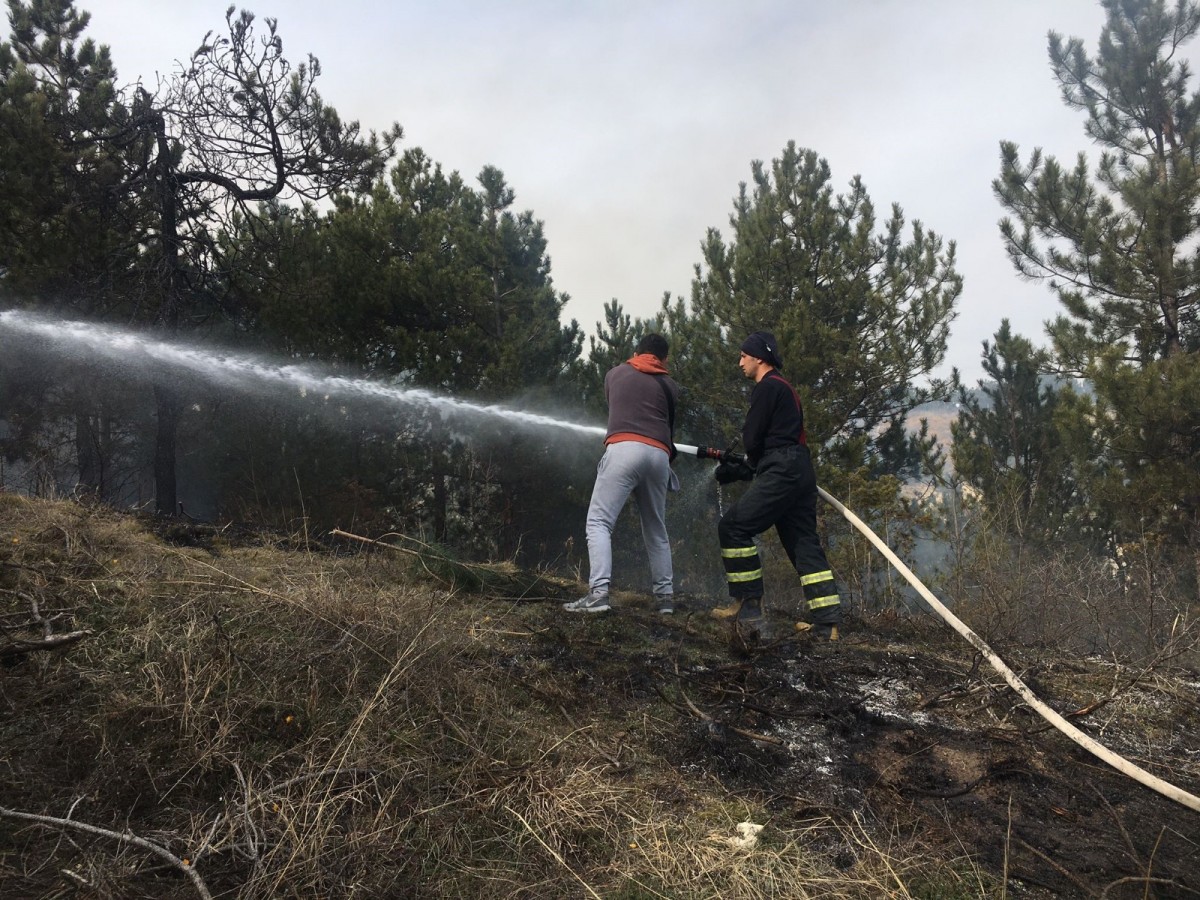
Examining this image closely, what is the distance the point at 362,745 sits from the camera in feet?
8.14

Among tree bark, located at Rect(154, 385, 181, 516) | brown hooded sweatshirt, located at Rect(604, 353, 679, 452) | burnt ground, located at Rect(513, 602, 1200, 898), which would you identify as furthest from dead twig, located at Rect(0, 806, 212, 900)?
tree bark, located at Rect(154, 385, 181, 516)

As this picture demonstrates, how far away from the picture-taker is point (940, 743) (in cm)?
309

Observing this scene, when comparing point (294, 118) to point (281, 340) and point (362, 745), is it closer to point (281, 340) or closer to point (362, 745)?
point (281, 340)

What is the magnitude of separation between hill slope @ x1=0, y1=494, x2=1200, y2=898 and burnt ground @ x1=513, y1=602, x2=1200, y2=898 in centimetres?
1

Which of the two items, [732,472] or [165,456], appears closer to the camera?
[732,472]

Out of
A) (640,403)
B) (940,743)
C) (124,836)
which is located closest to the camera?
(124,836)

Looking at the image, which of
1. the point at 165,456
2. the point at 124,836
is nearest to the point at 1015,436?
the point at 165,456

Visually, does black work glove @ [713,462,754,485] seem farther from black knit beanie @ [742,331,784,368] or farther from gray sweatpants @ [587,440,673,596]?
black knit beanie @ [742,331,784,368]

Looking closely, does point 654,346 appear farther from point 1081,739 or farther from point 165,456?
point 165,456

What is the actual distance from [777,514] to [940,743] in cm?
206

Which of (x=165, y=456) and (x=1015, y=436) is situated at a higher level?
(x=1015, y=436)

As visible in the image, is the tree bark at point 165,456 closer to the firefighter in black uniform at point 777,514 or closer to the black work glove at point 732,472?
the black work glove at point 732,472

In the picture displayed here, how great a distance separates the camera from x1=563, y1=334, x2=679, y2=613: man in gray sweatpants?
5.11 meters

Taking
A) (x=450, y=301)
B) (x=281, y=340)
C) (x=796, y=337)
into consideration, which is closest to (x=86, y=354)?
(x=281, y=340)
